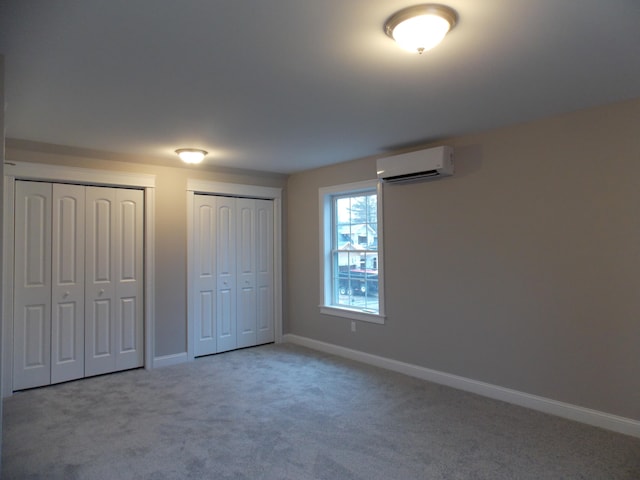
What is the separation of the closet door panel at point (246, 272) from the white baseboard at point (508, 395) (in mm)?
1163

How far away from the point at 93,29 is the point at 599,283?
3574 millimetres

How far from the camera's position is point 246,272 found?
219 inches

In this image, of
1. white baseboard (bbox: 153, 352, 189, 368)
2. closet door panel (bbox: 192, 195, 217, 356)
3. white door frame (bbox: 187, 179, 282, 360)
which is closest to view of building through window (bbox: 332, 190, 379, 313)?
white door frame (bbox: 187, 179, 282, 360)

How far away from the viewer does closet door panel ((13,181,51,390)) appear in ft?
13.0

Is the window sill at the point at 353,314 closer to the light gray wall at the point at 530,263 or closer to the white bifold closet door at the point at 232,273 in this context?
the light gray wall at the point at 530,263

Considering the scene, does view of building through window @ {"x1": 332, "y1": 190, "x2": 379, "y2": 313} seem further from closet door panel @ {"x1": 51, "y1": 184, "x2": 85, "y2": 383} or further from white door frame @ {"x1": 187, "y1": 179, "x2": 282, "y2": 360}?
closet door panel @ {"x1": 51, "y1": 184, "x2": 85, "y2": 383}

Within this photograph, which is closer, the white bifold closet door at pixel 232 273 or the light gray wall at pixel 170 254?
the light gray wall at pixel 170 254

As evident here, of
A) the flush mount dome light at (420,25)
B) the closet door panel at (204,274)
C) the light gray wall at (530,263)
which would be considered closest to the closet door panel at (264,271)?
the closet door panel at (204,274)

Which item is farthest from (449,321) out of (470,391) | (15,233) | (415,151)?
(15,233)

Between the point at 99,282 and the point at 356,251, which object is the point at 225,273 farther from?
the point at 356,251

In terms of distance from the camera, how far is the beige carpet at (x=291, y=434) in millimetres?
2545

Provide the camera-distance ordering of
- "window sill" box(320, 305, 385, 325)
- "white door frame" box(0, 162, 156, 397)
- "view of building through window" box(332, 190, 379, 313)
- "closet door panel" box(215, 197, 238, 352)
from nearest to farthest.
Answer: "white door frame" box(0, 162, 156, 397) → "window sill" box(320, 305, 385, 325) → "view of building through window" box(332, 190, 379, 313) → "closet door panel" box(215, 197, 238, 352)

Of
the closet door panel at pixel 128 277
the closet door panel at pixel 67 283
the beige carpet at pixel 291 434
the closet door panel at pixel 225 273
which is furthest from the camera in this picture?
the closet door panel at pixel 225 273

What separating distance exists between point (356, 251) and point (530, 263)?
6.83 feet
